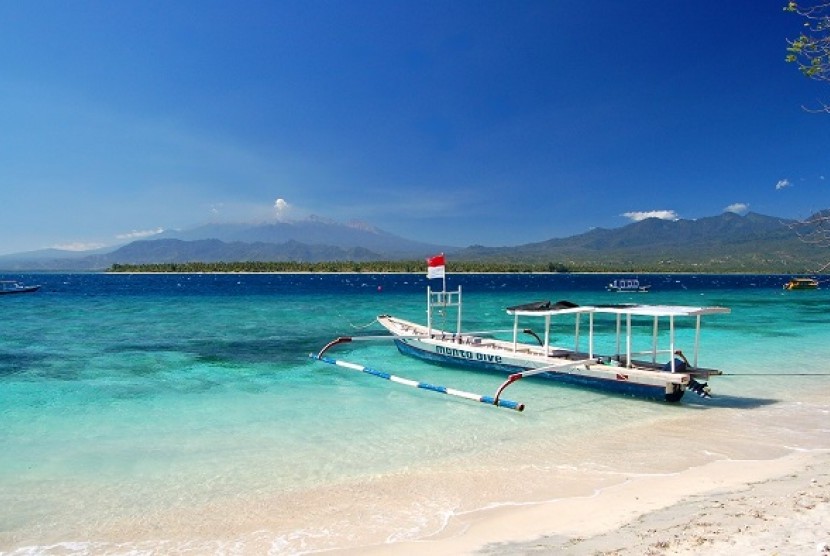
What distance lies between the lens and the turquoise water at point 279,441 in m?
9.23

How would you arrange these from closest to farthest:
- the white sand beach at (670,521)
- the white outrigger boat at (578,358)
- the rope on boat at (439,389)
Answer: the white sand beach at (670,521) < the rope on boat at (439,389) < the white outrigger boat at (578,358)

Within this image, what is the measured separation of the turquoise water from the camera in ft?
30.3

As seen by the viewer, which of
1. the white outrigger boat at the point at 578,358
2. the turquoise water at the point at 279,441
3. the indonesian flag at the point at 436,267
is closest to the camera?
the turquoise water at the point at 279,441

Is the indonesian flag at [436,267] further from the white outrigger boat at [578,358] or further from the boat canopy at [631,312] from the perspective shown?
the boat canopy at [631,312]

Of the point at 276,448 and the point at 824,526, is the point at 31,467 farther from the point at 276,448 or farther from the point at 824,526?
the point at 824,526

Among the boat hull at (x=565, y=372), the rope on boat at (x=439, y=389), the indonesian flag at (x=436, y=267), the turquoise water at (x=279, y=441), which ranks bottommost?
the turquoise water at (x=279, y=441)

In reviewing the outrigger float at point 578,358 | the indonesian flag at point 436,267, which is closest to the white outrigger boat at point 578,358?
the outrigger float at point 578,358

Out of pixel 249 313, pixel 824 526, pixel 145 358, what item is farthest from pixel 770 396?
pixel 249 313

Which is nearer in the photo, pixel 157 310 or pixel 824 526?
pixel 824 526

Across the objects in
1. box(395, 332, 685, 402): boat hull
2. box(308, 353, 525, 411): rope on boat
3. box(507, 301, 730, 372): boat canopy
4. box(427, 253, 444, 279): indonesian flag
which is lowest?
box(308, 353, 525, 411): rope on boat

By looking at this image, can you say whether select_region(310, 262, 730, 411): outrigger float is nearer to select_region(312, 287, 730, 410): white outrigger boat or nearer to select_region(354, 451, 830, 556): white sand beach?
select_region(312, 287, 730, 410): white outrigger boat

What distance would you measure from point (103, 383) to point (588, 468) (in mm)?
16855

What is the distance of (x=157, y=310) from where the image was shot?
56062 millimetres

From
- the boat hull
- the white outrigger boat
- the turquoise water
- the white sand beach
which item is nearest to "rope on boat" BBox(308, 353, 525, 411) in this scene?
→ the white outrigger boat
